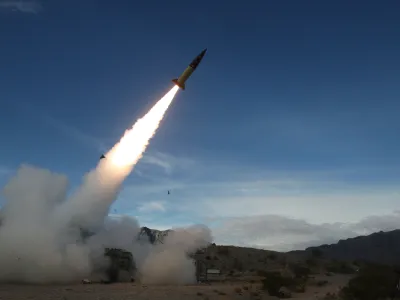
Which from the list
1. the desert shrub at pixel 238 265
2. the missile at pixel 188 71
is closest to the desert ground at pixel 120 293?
the missile at pixel 188 71

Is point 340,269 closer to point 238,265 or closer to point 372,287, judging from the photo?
point 238,265

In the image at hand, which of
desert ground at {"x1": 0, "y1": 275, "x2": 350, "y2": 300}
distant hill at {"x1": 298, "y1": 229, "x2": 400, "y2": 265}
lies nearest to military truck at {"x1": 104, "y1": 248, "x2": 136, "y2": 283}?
desert ground at {"x1": 0, "y1": 275, "x2": 350, "y2": 300}

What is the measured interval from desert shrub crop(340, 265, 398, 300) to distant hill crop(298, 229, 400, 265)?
4100 inches

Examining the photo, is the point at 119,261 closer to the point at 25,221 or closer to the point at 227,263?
the point at 25,221

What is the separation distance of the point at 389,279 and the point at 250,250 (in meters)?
50.0

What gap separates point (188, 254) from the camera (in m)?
39.7

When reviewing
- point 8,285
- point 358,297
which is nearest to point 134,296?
point 8,285

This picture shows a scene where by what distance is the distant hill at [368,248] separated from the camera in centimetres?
13438

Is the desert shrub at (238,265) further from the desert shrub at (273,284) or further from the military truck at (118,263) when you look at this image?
the military truck at (118,263)

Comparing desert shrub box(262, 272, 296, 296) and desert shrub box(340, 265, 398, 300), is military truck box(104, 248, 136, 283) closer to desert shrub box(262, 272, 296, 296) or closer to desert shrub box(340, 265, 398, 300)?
desert shrub box(262, 272, 296, 296)

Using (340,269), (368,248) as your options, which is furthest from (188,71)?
(368,248)

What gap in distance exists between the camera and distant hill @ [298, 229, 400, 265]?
134375mm

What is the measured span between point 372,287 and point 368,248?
408 feet

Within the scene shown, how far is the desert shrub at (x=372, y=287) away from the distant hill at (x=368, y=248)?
10413cm
